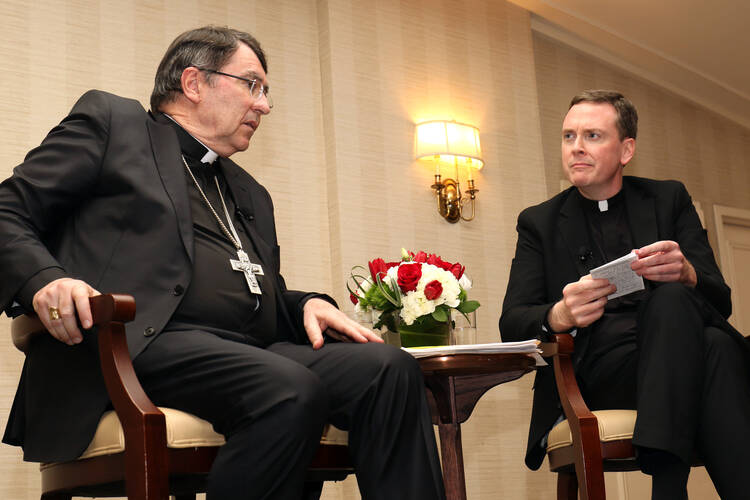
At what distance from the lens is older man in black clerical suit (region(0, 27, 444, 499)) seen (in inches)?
73.5

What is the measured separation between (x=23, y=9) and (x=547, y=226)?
230 centimetres

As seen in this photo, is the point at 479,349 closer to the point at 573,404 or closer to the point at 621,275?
the point at 573,404

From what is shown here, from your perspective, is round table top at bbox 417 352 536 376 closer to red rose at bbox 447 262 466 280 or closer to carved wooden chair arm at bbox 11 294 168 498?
red rose at bbox 447 262 466 280

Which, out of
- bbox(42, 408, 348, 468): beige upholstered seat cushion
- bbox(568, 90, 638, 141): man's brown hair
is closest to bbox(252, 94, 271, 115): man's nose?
bbox(42, 408, 348, 468): beige upholstered seat cushion

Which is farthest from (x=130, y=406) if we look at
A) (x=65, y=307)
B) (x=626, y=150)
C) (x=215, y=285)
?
(x=626, y=150)

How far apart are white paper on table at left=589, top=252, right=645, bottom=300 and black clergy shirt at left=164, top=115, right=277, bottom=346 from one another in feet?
3.08

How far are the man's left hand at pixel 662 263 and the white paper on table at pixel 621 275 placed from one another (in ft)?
0.09

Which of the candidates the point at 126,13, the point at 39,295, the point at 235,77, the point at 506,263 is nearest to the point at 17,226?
the point at 39,295

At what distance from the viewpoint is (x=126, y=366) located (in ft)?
6.11

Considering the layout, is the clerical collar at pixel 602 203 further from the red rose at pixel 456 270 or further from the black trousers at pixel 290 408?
the black trousers at pixel 290 408

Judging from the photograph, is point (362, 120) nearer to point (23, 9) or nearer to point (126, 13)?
point (126, 13)

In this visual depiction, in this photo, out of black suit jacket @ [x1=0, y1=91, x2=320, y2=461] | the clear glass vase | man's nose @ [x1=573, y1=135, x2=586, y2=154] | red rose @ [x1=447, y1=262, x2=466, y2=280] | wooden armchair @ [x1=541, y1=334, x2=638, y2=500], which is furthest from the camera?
A: man's nose @ [x1=573, y1=135, x2=586, y2=154]

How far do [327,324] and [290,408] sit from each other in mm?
510

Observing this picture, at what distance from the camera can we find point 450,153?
4.65 meters
